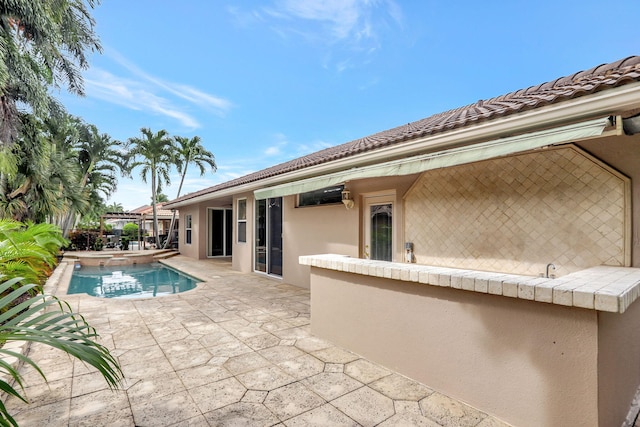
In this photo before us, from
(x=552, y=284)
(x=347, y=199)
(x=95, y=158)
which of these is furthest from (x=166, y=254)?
(x=552, y=284)

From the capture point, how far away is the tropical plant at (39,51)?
11469 millimetres

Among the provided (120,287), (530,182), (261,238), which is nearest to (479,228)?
(530,182)

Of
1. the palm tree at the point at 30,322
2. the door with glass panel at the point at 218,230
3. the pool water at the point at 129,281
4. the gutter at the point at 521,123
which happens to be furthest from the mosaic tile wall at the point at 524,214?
the door with glass panel at the point at 218,230

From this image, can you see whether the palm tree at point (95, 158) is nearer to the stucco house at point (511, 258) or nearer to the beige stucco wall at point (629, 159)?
the stucco house at point (511, 258)

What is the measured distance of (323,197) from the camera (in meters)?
9.48

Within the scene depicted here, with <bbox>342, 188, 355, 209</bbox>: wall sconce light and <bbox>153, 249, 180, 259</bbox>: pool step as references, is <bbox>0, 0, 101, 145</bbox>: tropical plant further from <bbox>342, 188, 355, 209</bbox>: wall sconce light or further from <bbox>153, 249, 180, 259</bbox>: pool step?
<bbox>342, 188, 355, 209</bbox>: wall sconce light

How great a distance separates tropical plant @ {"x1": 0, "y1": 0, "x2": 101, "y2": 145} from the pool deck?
10709mm

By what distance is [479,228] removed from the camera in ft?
19.4

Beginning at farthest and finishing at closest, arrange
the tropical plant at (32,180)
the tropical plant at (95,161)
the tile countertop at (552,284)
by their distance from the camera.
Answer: the tropical plant at (95,161)
the tropical plant at (32,180)
the tile countertop at (552,284)

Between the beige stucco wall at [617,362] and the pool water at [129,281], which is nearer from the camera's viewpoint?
the beige stucco wall at [617,362]

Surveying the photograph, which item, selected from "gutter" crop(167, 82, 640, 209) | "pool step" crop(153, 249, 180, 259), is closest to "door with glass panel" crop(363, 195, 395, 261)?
"gutter" crop(167, 82, 640, 209)

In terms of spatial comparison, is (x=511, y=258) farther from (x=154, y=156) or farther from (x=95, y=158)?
(x=95, y=158)

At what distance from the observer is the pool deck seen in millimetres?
3262

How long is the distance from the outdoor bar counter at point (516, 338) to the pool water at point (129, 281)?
959cm
